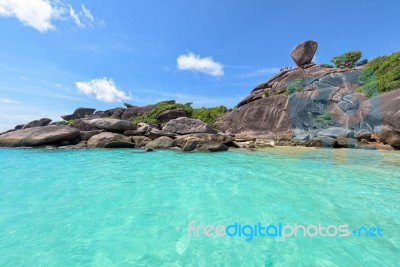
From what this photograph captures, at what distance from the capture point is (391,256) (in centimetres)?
290

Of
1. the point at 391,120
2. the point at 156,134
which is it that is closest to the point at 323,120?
the point at 391,120

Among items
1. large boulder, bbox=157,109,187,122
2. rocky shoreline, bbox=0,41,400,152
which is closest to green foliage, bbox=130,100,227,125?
large boulder, bbox=157,109,187,122

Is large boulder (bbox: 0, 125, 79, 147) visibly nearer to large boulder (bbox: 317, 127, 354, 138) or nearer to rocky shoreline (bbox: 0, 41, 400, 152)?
rocky shoreline (bbox: 0, 41, 400, 152)

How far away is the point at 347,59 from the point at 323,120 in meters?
19.3

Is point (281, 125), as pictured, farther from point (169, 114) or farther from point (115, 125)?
point (169, 114)

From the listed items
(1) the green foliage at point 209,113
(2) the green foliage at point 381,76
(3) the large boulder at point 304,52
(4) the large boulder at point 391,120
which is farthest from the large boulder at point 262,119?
(3) the large boulder at point 304,52

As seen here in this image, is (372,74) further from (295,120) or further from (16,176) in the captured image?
(16,176)

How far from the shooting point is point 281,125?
25.0 meters

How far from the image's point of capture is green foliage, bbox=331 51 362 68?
115 ft

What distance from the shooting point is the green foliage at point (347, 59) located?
3501 centimetres

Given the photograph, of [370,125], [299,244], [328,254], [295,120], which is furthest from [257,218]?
[295,120]

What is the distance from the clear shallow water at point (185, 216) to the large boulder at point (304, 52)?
1243 inches

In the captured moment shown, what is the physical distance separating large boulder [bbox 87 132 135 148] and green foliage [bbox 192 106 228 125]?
1792 centimetres

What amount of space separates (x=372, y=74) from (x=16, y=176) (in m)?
30.5
